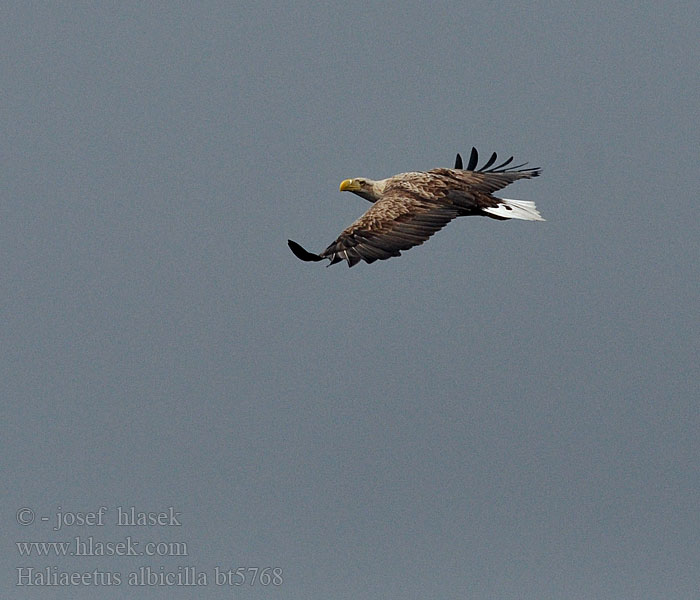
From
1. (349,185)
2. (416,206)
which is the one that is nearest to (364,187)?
(349,185)

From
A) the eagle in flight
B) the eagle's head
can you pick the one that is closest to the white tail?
the eagle in flight

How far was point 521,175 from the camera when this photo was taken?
2995cm

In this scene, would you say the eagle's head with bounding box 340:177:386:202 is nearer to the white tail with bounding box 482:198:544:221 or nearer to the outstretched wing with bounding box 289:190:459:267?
the outstretched wing with bounding box 289:190:459:267

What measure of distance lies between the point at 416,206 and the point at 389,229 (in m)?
1.10

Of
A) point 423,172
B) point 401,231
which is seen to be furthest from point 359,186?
point 401,231

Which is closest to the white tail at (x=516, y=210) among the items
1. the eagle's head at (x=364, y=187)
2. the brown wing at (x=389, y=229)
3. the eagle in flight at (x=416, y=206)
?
the eagle in flight at (x=416, y=206)

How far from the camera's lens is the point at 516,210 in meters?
28.4

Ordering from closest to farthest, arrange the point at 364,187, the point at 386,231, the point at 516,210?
the point at 386,231 < the point at 516,210 < the point at 364,187

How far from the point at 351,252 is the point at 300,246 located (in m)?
1.08

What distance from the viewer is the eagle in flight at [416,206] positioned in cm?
2542

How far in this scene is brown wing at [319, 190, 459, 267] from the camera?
25312 mm

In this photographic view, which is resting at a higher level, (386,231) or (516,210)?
(516,210)

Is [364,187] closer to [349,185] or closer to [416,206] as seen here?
[349,185]

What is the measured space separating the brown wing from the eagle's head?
1326 millimetres
